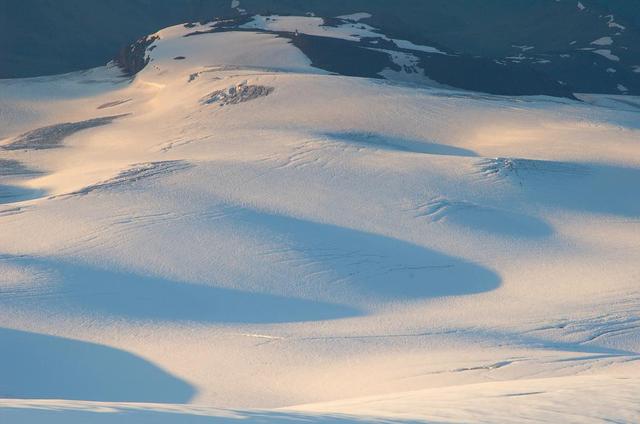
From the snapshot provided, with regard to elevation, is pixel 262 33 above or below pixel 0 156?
above

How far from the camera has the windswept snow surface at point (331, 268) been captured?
10.1m

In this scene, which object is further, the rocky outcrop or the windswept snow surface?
the rocky outcrop

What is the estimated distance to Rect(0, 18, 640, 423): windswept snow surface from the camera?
10102 mm

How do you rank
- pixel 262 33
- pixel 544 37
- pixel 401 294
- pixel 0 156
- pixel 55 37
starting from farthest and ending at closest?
pixel 544 37, pixel 55 37, pixel 262 33, pixel 0 156, pixel 401 294

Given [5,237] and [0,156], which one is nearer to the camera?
[5,237]

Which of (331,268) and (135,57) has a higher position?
(135,57)

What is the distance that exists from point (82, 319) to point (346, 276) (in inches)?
148

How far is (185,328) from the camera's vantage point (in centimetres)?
1272

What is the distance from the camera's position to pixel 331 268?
14750 mm

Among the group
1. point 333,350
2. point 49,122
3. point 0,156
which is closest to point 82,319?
point 333,350

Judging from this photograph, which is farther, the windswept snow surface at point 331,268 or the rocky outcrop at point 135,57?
the rocky outcrop at point 135,57

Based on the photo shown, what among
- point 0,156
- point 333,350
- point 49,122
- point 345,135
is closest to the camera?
point 333,350

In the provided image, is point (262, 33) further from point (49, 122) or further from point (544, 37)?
point (544, 37)

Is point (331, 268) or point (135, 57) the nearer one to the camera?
point (331, 268)
